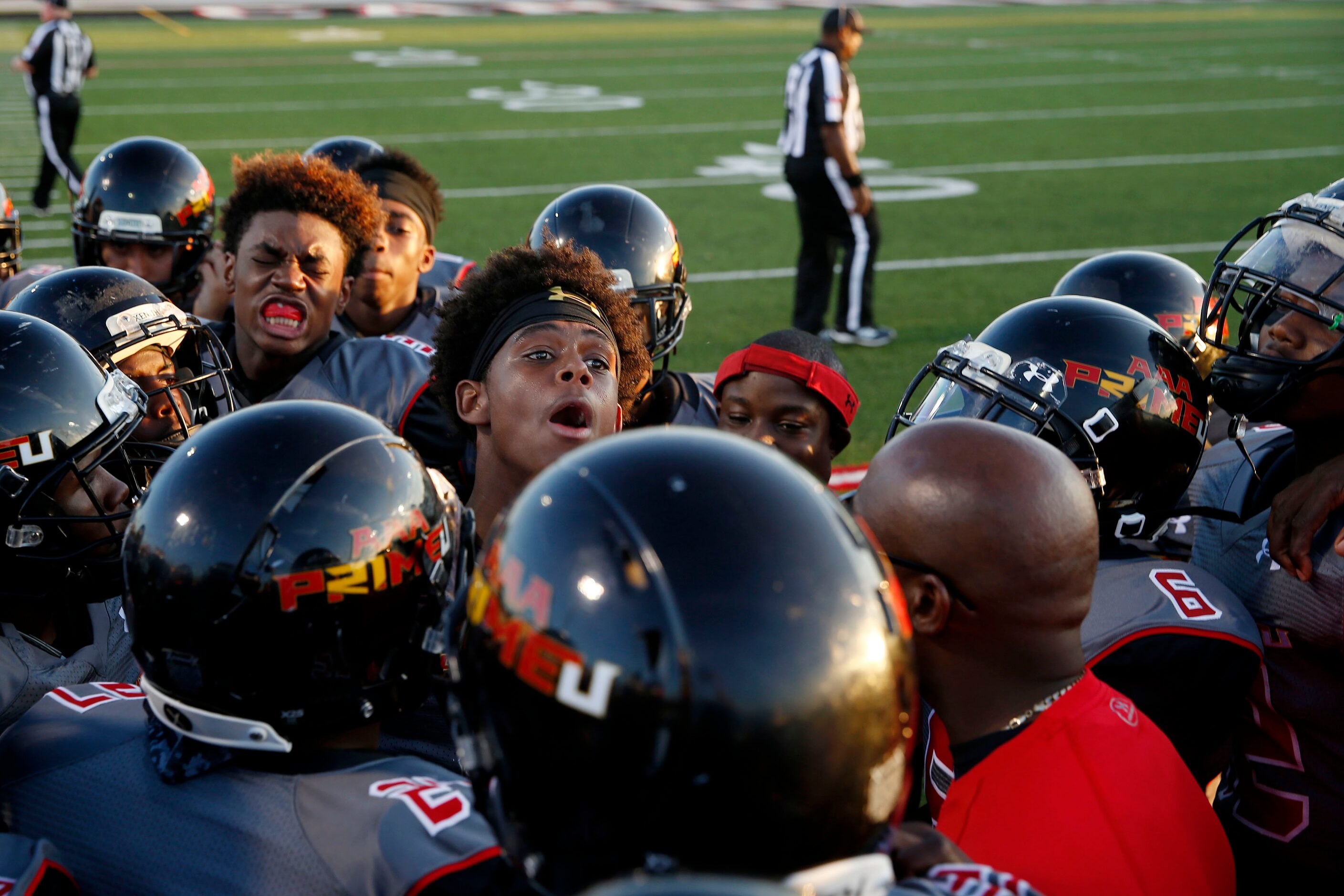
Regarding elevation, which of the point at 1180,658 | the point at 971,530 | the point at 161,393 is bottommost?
the point at 1180,658

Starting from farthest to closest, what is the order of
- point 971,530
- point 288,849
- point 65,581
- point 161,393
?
point 161,393
point 65,581
point 971,530
point 288,849

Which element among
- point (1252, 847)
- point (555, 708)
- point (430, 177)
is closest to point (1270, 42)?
point (430, 177)

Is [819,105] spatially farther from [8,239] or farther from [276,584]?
[276,584]

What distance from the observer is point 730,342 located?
28.9ft

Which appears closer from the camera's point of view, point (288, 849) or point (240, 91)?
point (288, 849)

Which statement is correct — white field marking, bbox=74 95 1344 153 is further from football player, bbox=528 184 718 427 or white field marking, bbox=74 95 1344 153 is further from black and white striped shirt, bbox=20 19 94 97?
football player, bbox=528 184 718 427

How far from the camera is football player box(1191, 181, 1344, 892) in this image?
107 inches

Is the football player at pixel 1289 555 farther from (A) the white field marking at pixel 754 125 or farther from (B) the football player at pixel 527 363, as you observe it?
(A) the white field marking at pixel 754 125

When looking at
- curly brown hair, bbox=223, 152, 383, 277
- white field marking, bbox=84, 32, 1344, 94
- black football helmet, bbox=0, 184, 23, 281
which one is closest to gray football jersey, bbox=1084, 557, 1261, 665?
curly brown hair, bbox=223, 152, 383, 277

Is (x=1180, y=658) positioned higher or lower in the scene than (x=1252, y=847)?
higher

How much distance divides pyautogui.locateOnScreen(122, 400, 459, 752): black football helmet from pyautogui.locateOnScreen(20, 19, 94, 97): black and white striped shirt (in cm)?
1244

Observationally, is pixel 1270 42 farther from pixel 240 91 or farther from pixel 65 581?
pixel 65 581

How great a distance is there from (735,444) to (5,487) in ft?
5.83

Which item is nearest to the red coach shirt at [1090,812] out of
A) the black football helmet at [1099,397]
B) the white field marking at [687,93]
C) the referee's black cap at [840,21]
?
the black football helmet at [1099,397]
